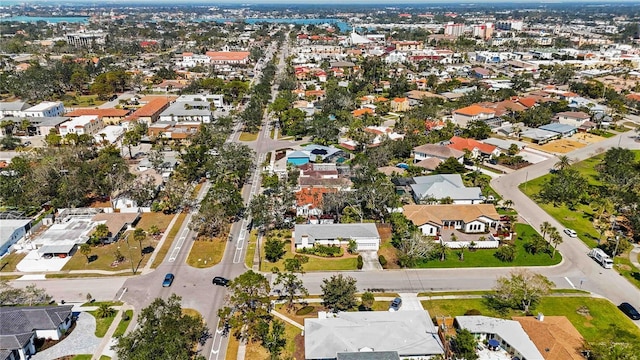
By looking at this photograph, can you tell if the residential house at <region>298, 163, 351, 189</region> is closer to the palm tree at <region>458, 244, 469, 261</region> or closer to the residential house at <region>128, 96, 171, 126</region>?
the palm tree at <region>458, 244, 469, 261</region>

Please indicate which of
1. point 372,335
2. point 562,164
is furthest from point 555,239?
point 562,164

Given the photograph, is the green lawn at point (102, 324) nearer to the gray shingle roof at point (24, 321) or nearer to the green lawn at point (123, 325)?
the green lawn at point (123, 325)

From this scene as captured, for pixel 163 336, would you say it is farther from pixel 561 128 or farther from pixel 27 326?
pixel 561 128

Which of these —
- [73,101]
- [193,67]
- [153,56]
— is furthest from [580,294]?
[153,56]

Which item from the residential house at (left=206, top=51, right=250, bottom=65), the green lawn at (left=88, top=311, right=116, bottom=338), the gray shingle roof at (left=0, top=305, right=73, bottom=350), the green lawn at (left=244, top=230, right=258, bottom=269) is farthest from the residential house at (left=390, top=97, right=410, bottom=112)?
the gray shingle roof at (left=0, top=305, right=73, bottom=350)

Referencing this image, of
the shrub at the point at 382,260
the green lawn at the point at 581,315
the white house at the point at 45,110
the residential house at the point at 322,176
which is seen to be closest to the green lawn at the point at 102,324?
the shrub at the point at 382,260

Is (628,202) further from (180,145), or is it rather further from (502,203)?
(180,145)
